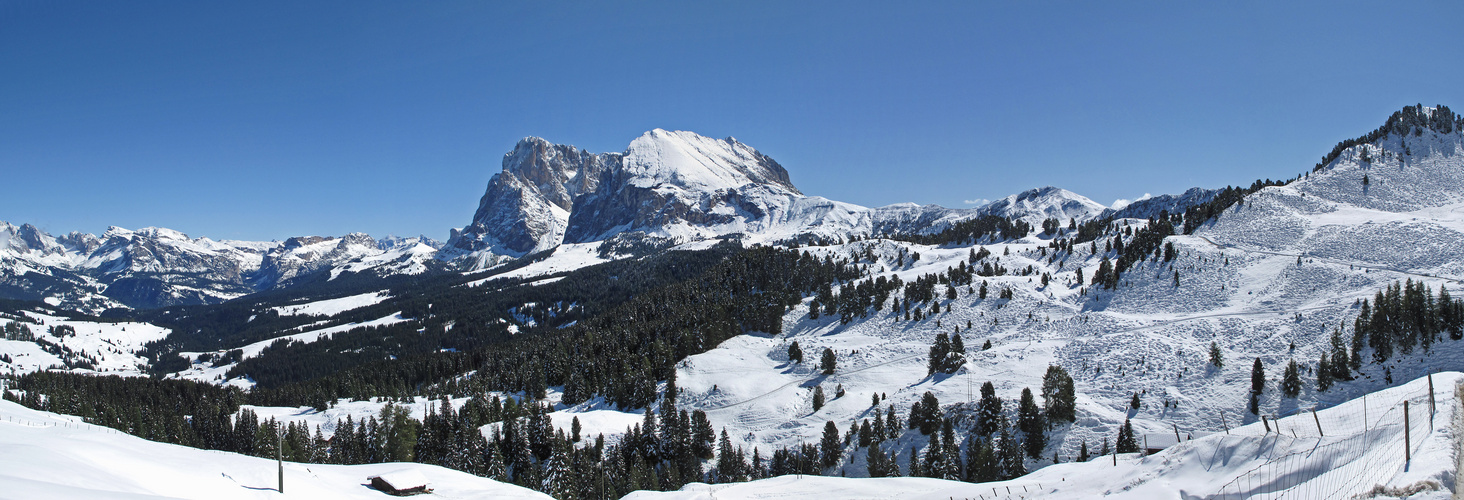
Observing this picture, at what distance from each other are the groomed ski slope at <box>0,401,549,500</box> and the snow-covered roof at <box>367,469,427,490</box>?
91 centimetres

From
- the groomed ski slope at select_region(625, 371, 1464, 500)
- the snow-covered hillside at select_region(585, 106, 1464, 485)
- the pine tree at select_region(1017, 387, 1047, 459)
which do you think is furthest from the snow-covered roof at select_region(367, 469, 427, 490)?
the pine tree at select_region(1017, 387, 1047, 459)

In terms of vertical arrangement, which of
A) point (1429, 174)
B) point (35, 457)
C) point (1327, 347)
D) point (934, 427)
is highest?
point (1429, 174)

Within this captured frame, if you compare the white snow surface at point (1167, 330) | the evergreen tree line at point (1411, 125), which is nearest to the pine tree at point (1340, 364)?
the white snow surface at point (1167, 330)

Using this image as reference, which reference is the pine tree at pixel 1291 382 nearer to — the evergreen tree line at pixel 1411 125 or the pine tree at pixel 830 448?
the pine tree at pixel 830 448

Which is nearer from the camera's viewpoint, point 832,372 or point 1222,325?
point 1222,325

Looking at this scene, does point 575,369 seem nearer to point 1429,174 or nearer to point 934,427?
point 934,427

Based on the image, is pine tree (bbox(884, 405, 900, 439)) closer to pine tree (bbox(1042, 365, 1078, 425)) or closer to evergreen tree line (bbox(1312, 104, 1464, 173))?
pine tree (bbox(1042, 365, 1078, 425))

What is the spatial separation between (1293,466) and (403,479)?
5595 centimetres

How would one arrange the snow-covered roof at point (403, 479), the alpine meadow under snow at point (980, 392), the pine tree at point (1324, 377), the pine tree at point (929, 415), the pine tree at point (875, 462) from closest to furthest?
the alpine meadow under snow at point (980, 392)
the snow-covered roof at point (403, 479)
the pine tree at point (875, 462)
the pine tree at point (1324, 377)
the pine tree at point (929, 415)

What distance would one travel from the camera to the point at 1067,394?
92.4 metres

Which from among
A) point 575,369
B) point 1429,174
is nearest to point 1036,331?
point 575,369

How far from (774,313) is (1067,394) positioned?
8261 centimetres

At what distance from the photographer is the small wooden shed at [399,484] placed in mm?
47938

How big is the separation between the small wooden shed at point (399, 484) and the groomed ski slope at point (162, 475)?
76 cm
